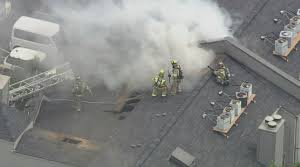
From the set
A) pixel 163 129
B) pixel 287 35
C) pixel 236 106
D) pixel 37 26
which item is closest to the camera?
pixel 163 129

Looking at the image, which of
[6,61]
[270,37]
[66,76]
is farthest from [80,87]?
[270,37]

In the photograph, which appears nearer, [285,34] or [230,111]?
[230,111]

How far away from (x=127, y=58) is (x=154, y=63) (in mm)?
1506

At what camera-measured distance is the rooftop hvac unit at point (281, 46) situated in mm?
45375

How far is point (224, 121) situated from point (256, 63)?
4.39m

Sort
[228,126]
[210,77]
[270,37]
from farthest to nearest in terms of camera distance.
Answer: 1. [270,37]
2. [210,77]
3. [228,126]

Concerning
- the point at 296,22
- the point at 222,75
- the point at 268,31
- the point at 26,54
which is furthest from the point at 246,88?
the point at 26,54

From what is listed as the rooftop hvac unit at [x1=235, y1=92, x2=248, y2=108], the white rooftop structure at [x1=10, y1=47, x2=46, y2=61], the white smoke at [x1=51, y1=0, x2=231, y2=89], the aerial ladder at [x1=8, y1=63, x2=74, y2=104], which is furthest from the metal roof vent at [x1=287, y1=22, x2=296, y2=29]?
the white rooftop structure at [x1=10, y1=47, x2=46, y2=61]

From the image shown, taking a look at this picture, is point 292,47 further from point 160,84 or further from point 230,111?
point 160,84

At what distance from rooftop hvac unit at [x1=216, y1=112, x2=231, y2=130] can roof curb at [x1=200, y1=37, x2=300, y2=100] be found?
11.9ft

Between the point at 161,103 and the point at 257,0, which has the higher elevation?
the point at 257,0

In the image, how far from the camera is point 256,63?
144 ft

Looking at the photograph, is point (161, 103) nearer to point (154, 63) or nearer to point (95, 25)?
point (154, 63)

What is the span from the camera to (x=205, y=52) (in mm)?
45094
